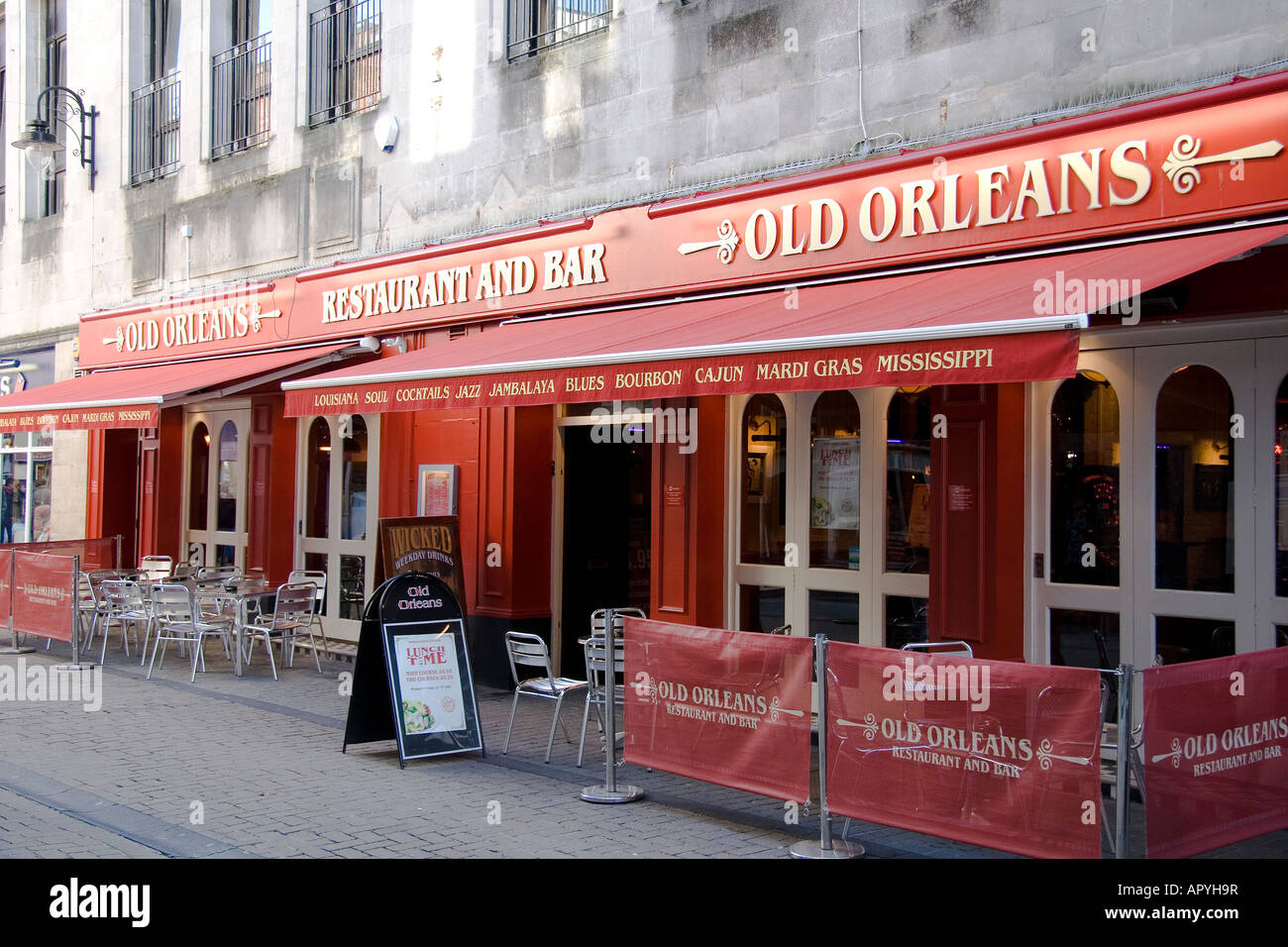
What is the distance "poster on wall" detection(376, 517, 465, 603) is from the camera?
10.3m

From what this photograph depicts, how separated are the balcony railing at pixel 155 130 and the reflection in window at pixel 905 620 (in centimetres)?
1137

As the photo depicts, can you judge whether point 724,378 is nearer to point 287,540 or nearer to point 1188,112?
point 1188,112

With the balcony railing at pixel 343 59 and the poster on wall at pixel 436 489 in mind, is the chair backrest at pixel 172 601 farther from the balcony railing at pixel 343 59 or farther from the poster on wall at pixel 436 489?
the balcony railing at pixel 343 59

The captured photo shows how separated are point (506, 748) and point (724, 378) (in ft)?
9.90

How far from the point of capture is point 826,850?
5902 mm

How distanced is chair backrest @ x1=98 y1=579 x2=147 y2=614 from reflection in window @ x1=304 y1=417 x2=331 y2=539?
2011mm

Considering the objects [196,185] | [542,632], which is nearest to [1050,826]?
[542,632]

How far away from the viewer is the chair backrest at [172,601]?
37.3 feet

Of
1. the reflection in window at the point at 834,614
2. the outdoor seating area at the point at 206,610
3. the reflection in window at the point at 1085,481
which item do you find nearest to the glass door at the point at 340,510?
the outdoor seating area at the point at 206,610

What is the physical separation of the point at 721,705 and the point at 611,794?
1.07m

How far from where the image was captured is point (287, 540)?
45.8ft

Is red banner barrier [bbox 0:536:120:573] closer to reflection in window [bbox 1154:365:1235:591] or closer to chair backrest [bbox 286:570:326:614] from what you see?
chair backrest [bbox 286:570:326:614]

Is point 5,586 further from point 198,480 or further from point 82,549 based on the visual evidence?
point 198,480

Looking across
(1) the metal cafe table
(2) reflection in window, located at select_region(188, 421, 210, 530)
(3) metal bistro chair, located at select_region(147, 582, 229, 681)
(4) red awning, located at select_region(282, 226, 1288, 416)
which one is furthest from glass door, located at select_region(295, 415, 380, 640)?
(4) red awning, located at select_region(282, 226, 1288, 416)
